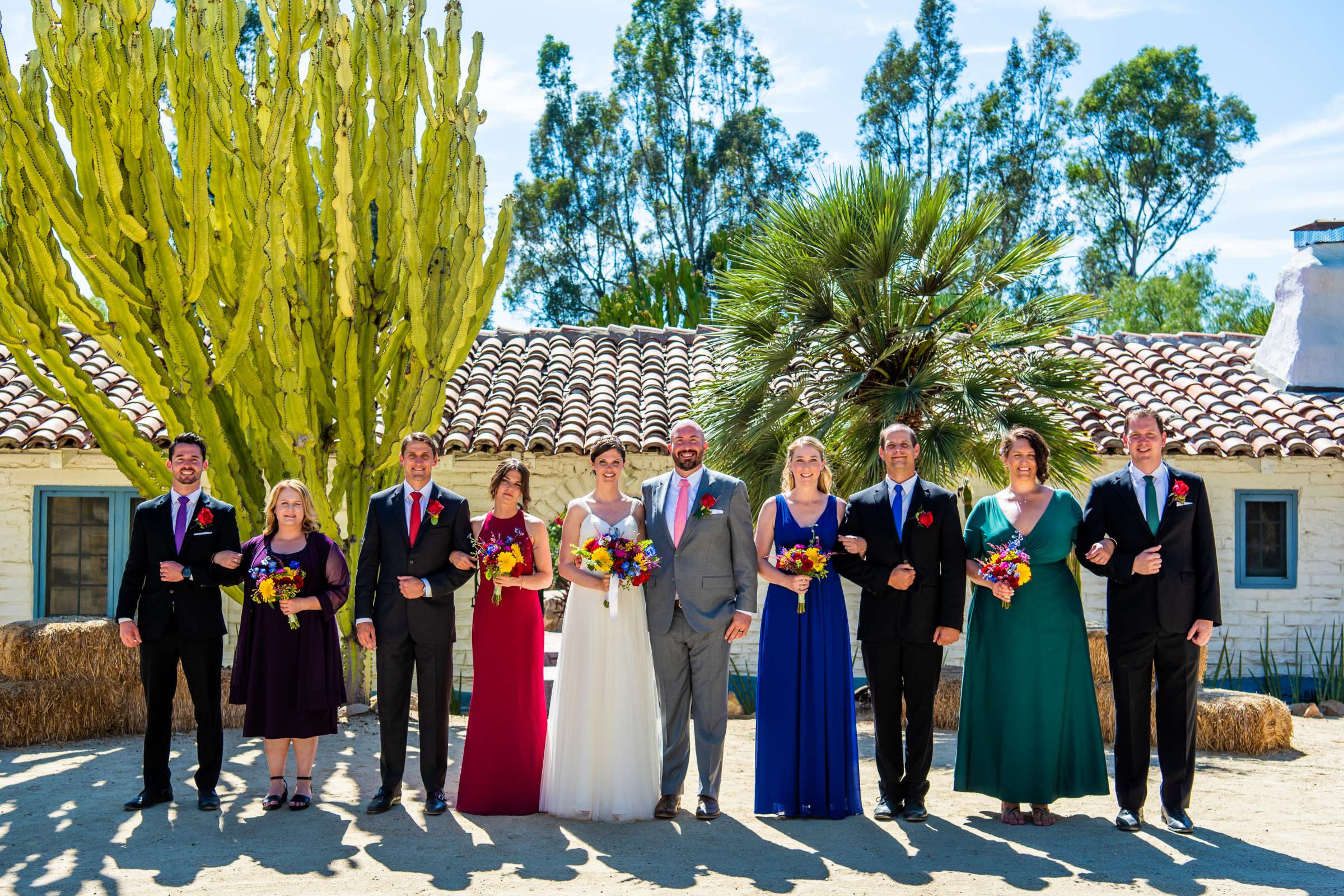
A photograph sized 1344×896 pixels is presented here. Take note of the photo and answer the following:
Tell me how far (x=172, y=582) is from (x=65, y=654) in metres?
3.29

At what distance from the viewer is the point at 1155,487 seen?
593 cm

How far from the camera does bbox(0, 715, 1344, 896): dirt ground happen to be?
492 centimetres

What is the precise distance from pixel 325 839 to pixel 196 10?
5.53 meters

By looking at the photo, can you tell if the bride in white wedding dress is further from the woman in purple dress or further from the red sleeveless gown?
the woman in purple dress

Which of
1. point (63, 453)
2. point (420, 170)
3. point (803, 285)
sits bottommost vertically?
point (63, 453)

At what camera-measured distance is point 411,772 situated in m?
7.18

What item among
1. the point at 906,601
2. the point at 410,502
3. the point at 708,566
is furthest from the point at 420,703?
the point at 906,601

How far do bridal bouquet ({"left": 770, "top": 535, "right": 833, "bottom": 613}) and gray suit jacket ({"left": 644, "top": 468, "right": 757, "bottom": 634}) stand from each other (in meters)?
0.21

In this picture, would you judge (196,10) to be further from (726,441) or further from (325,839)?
(325,839)

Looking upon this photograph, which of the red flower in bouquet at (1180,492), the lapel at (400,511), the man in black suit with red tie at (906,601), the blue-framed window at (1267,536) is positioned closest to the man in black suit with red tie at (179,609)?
the lapel at (400,511)

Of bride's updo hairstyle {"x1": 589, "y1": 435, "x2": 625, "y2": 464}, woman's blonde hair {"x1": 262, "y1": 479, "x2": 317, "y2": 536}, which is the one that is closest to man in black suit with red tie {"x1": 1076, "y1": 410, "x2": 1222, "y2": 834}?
bride's updo hairstyle {"x1": 589, "y1": 435, "x2": 625, "y2": 464}

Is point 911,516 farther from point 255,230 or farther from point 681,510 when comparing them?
point 255,230

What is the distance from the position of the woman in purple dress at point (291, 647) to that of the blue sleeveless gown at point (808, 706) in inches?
85.0

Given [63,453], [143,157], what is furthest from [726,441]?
[63,453]
